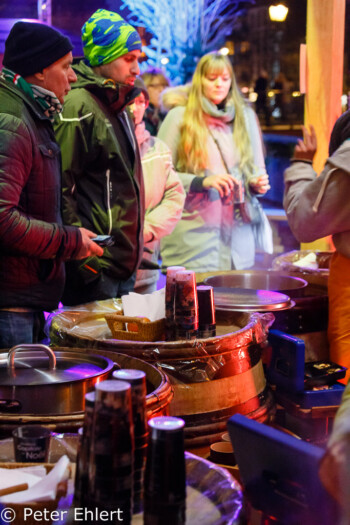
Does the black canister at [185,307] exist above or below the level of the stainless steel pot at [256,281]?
above

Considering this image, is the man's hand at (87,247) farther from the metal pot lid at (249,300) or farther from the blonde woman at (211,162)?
the blonde woman at (211,162)

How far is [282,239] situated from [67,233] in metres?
4.12

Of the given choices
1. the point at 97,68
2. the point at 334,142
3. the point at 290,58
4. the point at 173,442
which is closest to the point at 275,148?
the point at 290,58

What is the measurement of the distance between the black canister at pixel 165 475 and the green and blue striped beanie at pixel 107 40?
91.3 inches

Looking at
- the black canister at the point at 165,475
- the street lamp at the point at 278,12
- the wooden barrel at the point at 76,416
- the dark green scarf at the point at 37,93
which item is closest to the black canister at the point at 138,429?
the black canister at the point at 165,475

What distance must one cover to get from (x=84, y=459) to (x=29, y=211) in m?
1.48

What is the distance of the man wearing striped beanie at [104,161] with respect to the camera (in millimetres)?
2828

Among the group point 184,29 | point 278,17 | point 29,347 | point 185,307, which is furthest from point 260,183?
point 29,347

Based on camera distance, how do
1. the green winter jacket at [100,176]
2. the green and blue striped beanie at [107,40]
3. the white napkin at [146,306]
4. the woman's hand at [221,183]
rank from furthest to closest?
the woman's hand at [221,183], the green and blue striped beanie at [107,40], the green winter jacket at [100,176], the white napkin at [146,306]

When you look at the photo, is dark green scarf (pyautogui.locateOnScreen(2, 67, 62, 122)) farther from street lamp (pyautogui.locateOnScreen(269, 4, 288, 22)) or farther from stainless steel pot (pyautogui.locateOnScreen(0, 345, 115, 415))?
street lamp (pyautogui.locateOnScreen(269, 4, 288, 22))

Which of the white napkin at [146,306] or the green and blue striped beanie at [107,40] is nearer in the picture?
the white napkin at [146,306]

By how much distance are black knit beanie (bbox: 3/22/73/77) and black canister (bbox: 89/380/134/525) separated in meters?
1.74

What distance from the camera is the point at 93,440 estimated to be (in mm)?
962

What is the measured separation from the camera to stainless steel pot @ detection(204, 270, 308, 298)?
Answer: 2.53m
